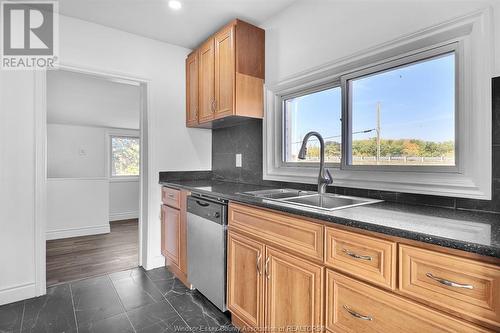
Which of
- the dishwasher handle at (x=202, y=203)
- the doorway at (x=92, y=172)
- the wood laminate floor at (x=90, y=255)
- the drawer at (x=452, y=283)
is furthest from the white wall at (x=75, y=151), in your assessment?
the drawer at (x=452, y=283)

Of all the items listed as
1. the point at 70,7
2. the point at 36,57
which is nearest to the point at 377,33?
the point at 70,7

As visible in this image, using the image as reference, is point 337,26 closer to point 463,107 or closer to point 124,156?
point 463,107

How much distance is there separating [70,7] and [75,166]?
10.5 ft

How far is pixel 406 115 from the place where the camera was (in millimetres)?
1572

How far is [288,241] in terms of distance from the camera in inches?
53.0

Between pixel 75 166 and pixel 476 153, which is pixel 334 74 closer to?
pixel 476 153

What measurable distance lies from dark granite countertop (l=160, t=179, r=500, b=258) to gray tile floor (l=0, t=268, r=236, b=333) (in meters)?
1.07

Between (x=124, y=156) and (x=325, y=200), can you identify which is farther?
(x=124, y=156)

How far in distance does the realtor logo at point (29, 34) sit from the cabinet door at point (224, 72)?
137cm

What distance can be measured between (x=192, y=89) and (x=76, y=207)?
2.70 meters

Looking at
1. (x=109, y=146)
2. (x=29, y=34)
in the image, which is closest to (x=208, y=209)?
(x=29, y=34)

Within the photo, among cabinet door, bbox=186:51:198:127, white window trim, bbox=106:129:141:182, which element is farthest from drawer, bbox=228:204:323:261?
white window trim, bbox=106:129:141:182

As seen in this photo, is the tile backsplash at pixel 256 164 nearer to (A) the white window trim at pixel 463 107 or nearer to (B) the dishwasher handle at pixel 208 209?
(A) the white window trim at pixel 463 107

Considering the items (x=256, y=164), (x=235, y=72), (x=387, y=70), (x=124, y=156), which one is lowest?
(x=256, y=164)
